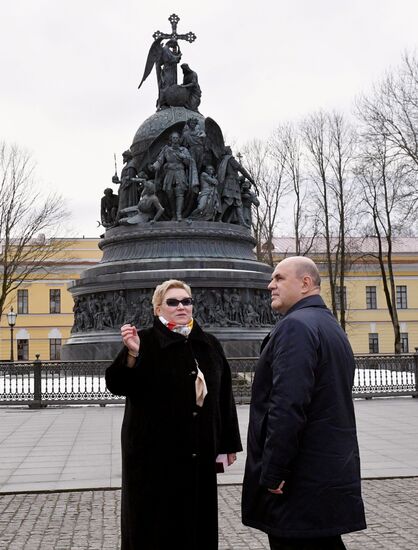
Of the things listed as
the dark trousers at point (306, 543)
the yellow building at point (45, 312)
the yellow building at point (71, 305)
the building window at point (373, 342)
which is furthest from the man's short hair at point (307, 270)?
the building window at point (373, 342)

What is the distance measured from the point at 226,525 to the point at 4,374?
1492 centimetres

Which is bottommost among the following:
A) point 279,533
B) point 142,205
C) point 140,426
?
point 279,533

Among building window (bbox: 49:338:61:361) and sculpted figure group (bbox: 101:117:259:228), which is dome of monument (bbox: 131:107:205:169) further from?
building window (bbox: 49:338:61:361)

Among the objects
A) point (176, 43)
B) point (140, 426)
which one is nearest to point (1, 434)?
point (140, 426)

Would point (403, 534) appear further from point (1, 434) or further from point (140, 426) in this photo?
point (1, 434)

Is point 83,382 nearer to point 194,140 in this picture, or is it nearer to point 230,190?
point 230,190

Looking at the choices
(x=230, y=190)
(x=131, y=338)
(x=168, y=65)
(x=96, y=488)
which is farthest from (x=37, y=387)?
(x=168, y=65)

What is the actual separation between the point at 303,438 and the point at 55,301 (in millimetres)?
67031

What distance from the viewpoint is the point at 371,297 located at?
7181 cm

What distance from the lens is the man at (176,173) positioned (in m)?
29.3

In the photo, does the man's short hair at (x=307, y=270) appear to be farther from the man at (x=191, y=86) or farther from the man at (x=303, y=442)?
the man at (x=191, y=86)

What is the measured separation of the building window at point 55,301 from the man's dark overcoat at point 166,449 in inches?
2597

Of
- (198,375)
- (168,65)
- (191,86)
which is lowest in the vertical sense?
(198,375)

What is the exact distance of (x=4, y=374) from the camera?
21000 millimetres
